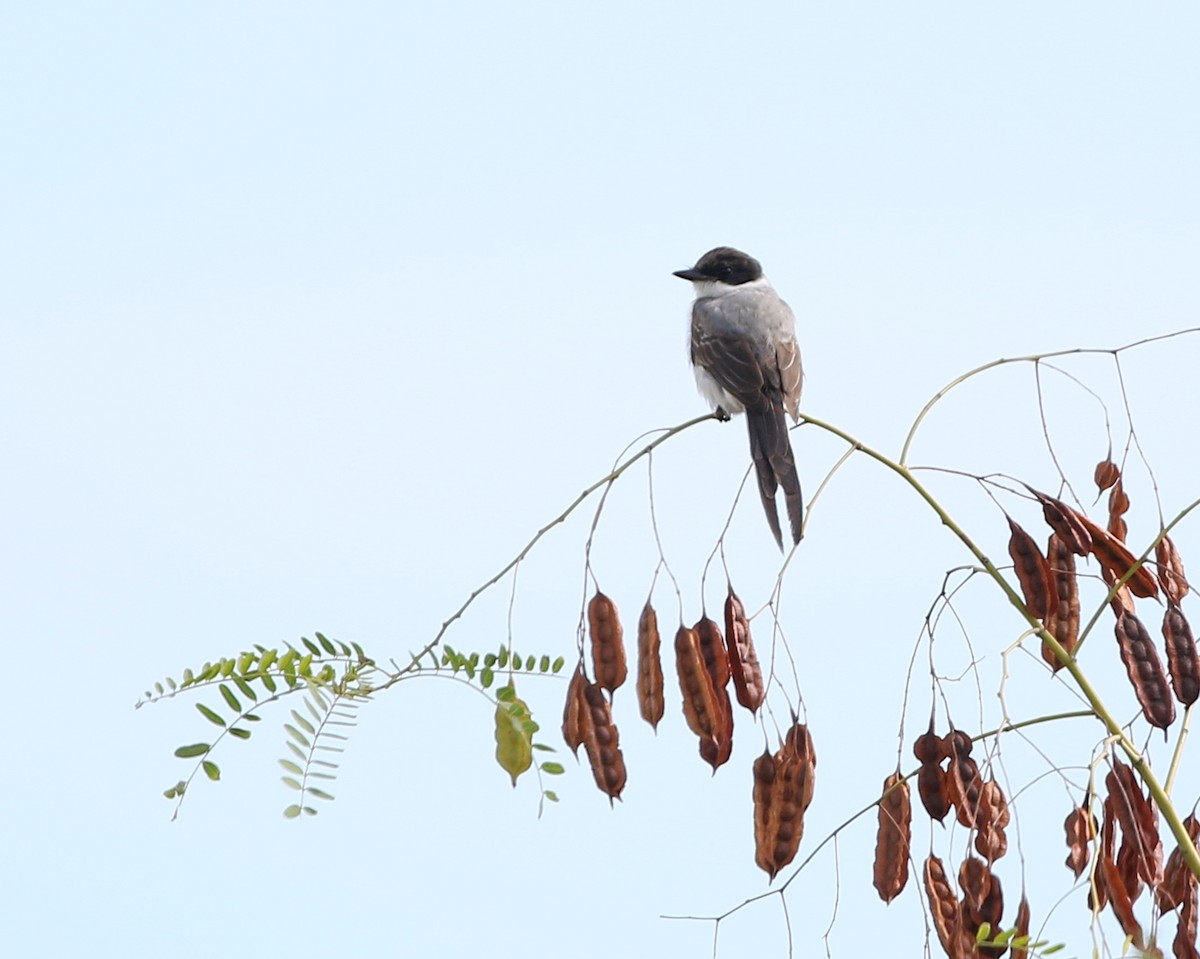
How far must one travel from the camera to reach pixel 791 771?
321cm

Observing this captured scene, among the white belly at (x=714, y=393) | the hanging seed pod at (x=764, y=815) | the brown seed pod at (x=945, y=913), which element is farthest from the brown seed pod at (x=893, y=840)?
the white belly at (x=714, y=393)

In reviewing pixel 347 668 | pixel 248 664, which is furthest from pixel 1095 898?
pixel 248 664

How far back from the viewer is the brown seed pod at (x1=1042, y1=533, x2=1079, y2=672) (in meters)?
3.32

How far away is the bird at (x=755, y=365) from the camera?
5.70m

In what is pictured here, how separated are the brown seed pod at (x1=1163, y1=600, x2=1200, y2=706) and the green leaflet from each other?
1422 mm

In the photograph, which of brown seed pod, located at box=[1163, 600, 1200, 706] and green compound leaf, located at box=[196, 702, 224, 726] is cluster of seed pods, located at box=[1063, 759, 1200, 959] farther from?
green compound leaf, located at box=[196, 702, 224, 726]

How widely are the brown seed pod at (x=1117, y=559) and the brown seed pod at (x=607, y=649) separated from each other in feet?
3.61

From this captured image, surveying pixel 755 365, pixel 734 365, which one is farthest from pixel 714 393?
pixel 755 365

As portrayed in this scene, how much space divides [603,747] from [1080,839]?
1.05m

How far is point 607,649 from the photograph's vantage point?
3387mm

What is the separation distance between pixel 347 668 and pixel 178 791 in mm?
441

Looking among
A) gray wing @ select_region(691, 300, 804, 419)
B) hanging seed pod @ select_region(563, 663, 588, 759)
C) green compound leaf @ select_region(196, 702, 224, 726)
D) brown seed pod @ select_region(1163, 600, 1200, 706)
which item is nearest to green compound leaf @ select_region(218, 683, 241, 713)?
green compound leaf @ select_region(196, 702, 224, 726)

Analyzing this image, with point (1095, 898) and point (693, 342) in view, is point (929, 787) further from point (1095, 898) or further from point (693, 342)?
point (693, 342)

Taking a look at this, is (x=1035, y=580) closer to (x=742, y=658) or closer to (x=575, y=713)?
(x=742, y=658)
